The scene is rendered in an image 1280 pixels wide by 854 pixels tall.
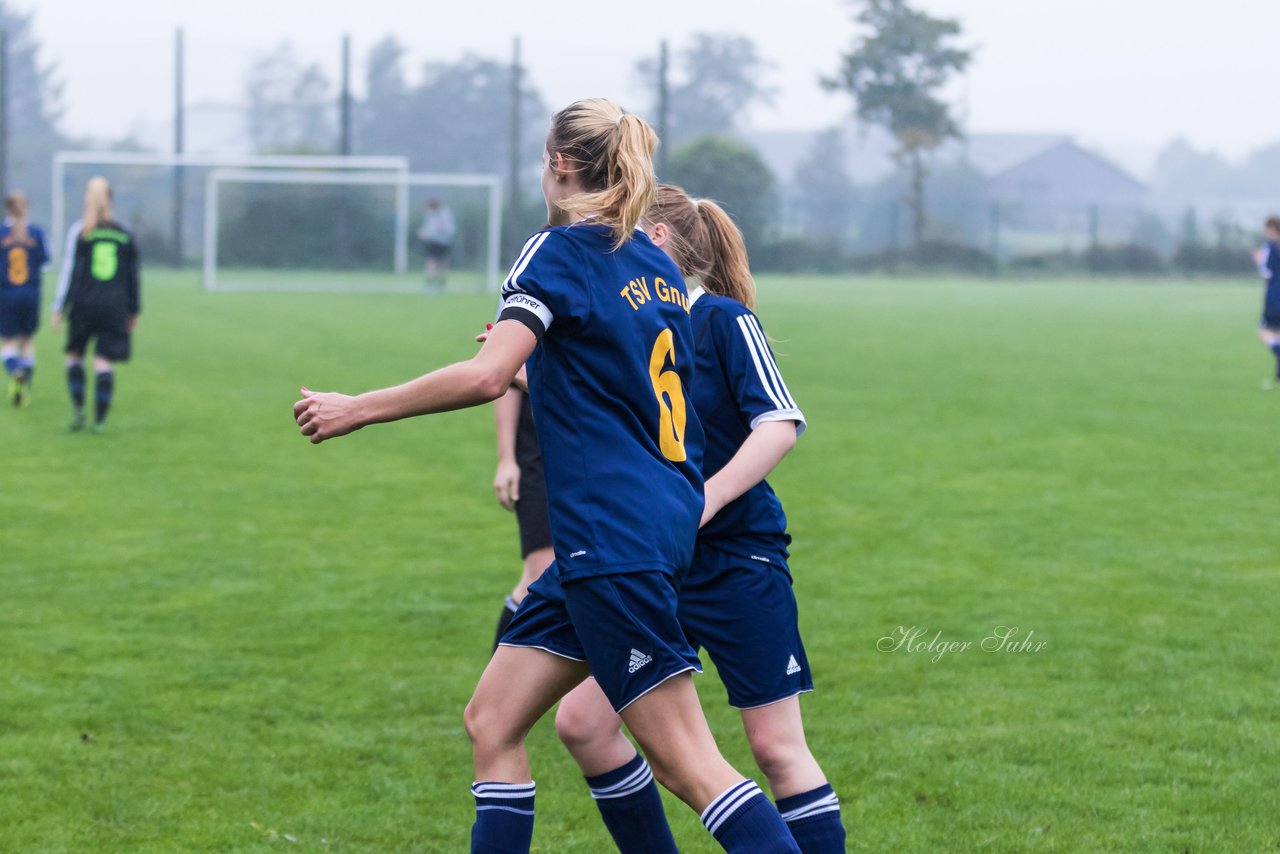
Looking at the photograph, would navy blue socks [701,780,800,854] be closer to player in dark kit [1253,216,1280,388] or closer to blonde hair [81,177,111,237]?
blonde hair [81,177,111,237]

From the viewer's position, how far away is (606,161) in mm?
2844

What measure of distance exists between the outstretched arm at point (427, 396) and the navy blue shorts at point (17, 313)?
11899 millimetres

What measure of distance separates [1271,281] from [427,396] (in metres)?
16.3

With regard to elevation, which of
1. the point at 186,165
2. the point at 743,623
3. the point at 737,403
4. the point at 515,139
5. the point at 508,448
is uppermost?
the point at 515,139

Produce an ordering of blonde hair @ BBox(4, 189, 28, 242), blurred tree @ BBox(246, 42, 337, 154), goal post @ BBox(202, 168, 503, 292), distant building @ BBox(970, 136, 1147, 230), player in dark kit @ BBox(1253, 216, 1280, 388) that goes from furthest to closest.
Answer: distant building @ BBox(970, 136, 1147, 230) → blurred tree @ BBox(246, 42, 337, 154) → goal post @ BBox(202, 168, 503, 292) → player in dark kit @ BBox(1253, 216, 1280, 388) → blonde hair @ BBox(4, 189, 28, 242)

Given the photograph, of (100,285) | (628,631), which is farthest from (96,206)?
(628,631)

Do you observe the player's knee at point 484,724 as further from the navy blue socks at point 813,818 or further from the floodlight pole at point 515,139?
the floodlight pole at point 515,139

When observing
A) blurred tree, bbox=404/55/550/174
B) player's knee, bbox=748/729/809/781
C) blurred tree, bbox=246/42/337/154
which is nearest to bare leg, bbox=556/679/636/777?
player's knee, bbox=748/729/809/781

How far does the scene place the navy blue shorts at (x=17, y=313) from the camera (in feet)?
44.3

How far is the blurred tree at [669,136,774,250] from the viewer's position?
1735 inches

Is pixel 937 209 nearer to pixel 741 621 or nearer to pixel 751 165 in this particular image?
pixel 751 165

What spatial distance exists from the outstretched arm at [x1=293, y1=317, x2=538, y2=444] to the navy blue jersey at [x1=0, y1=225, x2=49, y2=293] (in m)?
12.0

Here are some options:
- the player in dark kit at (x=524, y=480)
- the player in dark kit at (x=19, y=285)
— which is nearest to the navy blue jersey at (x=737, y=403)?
the player in dark kit at (x=524, y=480)

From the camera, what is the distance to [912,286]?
4031 cm
